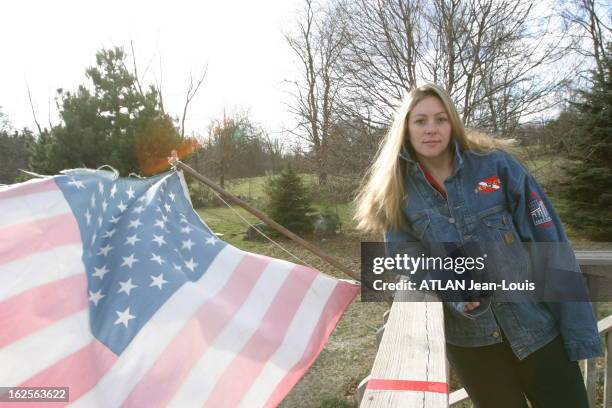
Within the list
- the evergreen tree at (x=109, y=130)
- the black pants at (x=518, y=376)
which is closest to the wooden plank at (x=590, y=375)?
the black pants at (x=518, y=376)

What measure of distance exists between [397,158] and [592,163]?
11.1 metres

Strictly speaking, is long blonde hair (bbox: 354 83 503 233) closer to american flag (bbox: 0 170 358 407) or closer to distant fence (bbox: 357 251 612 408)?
distant fence (bbox: 357 251 612 408)

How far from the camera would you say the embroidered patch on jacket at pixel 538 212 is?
5.31ft

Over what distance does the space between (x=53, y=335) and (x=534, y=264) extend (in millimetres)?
2072

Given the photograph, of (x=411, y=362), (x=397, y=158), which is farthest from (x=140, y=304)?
(x=411, y=362)

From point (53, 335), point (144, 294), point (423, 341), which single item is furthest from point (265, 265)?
point (423, 341)

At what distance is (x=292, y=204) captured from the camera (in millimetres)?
12422

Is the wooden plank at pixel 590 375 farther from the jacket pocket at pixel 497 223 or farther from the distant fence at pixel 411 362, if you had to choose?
the distant fence at pixel 411 362

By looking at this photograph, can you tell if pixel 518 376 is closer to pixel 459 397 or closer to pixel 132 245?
pixel 459 397

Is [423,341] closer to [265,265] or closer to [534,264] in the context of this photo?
[534,264]

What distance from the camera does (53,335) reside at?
6.14ft

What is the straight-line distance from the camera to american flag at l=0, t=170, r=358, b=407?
1.87 metres

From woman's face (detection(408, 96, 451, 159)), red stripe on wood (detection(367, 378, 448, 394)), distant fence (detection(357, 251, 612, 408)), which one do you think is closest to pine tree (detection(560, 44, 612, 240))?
woman's face (detection(408, 96, 451, 159))

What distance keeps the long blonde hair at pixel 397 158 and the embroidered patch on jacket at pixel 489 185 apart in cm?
15
